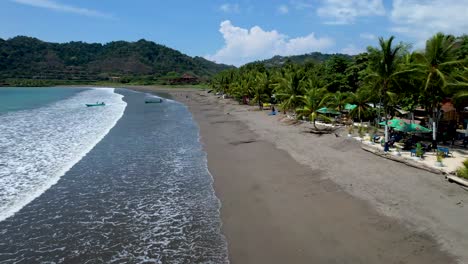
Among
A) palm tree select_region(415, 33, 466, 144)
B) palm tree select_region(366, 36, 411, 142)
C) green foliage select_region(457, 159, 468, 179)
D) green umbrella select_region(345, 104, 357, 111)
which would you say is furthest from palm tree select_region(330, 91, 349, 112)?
green foliage select_region(457, 159, 468, 179)

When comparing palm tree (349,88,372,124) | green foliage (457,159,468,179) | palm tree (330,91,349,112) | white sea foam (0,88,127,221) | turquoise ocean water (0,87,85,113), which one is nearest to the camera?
green foliage (457,159,468,179)

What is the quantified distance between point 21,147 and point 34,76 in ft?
632

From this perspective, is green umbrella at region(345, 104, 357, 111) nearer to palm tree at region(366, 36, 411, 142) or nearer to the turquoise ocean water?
palm tree at region(366, 36, 411, 142)

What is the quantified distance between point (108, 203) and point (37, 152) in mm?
12012

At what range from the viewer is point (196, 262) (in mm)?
9836

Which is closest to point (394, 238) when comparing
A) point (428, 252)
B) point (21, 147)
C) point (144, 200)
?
point (428, 252)

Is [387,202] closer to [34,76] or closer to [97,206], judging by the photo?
[97,206]

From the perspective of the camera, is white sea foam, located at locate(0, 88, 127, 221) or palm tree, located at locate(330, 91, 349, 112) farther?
palm tree, located at locate(330, 91, 349, 112)

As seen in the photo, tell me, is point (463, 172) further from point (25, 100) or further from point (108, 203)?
point (25, 100)

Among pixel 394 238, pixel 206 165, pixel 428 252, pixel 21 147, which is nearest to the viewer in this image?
pixel 428 252

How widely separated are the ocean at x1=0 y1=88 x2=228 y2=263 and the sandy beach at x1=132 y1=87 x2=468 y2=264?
3.65 ft

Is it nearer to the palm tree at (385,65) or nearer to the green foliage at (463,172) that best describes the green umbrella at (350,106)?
the palm tree at (385,65)

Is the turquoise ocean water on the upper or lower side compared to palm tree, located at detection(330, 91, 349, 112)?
lower

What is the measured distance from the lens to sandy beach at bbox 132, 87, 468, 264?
977 centimetres
